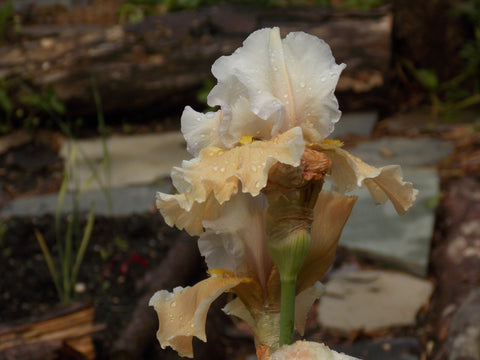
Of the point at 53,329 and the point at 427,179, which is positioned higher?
the point at 53,329

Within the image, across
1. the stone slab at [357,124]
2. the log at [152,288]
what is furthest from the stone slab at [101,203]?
the stone slab at [357,124]

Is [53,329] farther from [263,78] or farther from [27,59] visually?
[27,59]

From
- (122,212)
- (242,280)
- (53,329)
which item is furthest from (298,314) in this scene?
(122,212)

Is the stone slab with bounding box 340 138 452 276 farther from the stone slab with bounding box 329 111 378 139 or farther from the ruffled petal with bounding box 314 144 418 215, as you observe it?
the ruffled petal with bounding box 314 144 418 215

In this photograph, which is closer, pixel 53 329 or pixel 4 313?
pixel 53 329

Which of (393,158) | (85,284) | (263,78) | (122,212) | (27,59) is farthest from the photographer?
(27,59)

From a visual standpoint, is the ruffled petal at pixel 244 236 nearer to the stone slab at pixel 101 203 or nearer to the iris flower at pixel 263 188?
the iris flower at pixel 263 188

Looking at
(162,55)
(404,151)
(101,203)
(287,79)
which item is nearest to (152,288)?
(101,203)
